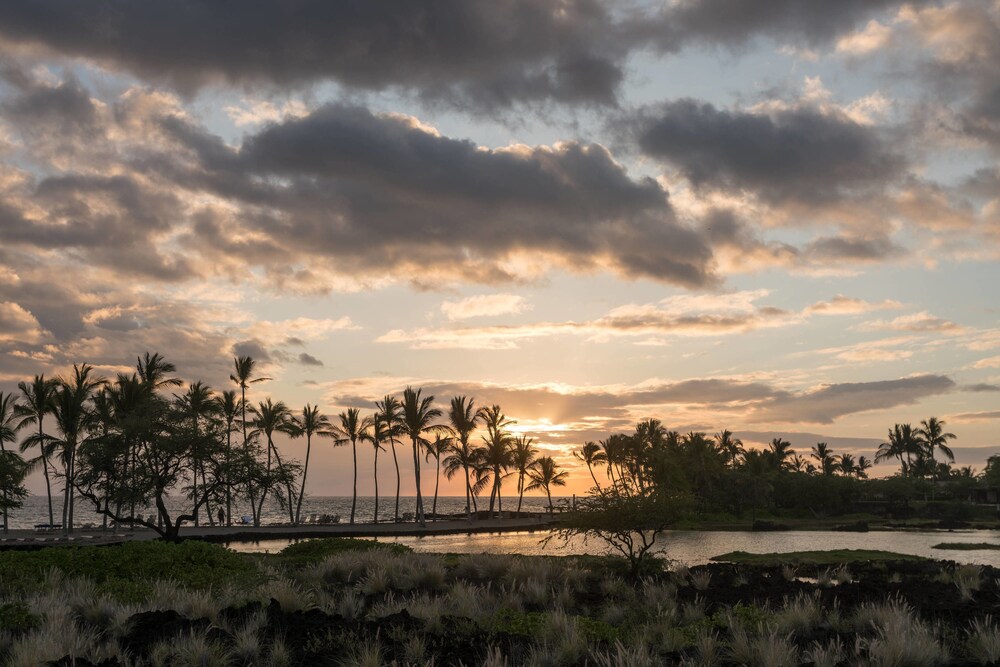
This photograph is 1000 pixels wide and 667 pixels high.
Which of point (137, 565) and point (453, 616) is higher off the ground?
point (137, 565)

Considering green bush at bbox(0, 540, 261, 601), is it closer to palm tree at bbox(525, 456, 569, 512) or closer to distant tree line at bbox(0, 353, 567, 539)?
distant tree line at bbox(0, 353, 567, 539)

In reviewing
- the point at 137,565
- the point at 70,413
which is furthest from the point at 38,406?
the point at 137,565

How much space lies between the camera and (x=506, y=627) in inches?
489

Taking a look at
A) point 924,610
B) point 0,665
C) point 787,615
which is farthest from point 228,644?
point 924,610

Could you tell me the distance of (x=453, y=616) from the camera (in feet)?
42.3

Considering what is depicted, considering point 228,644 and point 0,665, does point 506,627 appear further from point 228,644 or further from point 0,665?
point 0,665

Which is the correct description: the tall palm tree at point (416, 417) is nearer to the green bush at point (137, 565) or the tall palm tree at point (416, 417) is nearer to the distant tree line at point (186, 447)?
the distant tree line at point (186, 447)

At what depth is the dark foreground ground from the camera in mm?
10445

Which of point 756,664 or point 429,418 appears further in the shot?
point 429,418

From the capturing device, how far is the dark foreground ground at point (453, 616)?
1045 centimetres

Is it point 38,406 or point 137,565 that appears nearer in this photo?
point 137,565

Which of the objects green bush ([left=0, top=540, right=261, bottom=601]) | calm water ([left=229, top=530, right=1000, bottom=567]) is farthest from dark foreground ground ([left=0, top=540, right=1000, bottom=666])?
calm water ([left=229, top=530, right=1000, bottom=567])

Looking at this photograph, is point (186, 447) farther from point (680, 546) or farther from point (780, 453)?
point (780, 453)

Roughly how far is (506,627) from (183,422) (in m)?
28.0
